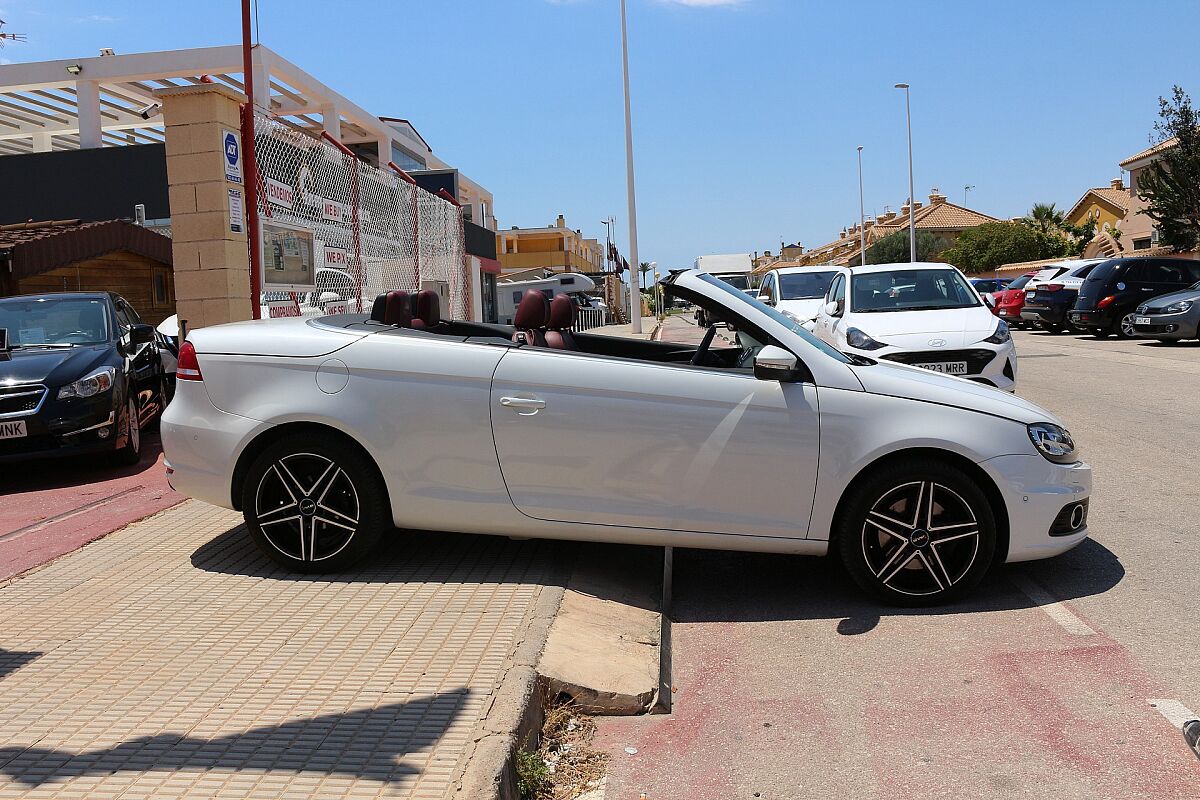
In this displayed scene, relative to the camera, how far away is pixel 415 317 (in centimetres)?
639

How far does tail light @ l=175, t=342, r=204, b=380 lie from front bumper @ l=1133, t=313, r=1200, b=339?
19.5 metres

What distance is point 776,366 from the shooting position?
462cm

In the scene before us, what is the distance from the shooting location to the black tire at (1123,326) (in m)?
21.2

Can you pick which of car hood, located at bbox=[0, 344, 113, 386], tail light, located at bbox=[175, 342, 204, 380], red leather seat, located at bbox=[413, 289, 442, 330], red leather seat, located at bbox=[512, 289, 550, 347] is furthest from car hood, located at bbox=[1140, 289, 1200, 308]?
tail light, located at bbox=[175, 342, 204, 380]

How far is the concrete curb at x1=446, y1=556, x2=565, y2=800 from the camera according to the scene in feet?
9.34

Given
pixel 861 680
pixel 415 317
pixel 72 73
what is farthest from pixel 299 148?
pixel 72 73

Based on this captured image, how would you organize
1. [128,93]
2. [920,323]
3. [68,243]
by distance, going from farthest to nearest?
[128,93]
[68,243]
[920,323]

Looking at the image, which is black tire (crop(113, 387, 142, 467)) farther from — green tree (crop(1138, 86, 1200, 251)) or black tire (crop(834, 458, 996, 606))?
green tree (crop(1138, 86, 1200, 251))

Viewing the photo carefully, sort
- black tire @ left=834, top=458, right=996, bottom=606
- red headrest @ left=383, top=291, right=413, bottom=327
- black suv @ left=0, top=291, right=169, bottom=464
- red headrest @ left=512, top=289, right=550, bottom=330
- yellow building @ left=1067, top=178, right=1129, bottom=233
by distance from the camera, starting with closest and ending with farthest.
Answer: black tire @ left=834, top=458, right=996, bottom=606 → red headrest @ left=512, top=289, right=550, bottom=330 → red headrest @ left=383, top=291, right=413, bottom=327 → black suv @ left=0, top=291, right=169, bottom=464 → yellow building @ left=1067, top=178, right=1129, bottom=233

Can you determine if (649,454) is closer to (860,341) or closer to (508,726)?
(508,726)

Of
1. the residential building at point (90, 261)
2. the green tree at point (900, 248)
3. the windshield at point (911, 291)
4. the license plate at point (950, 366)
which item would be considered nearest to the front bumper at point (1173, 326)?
the windshield at point (911, 291)

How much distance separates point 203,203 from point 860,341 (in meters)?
6.57

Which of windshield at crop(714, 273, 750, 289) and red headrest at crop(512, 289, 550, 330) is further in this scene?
windshield at crop(714, 273, 750, 289)

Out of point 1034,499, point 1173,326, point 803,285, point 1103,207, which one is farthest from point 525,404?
point 1103,207
